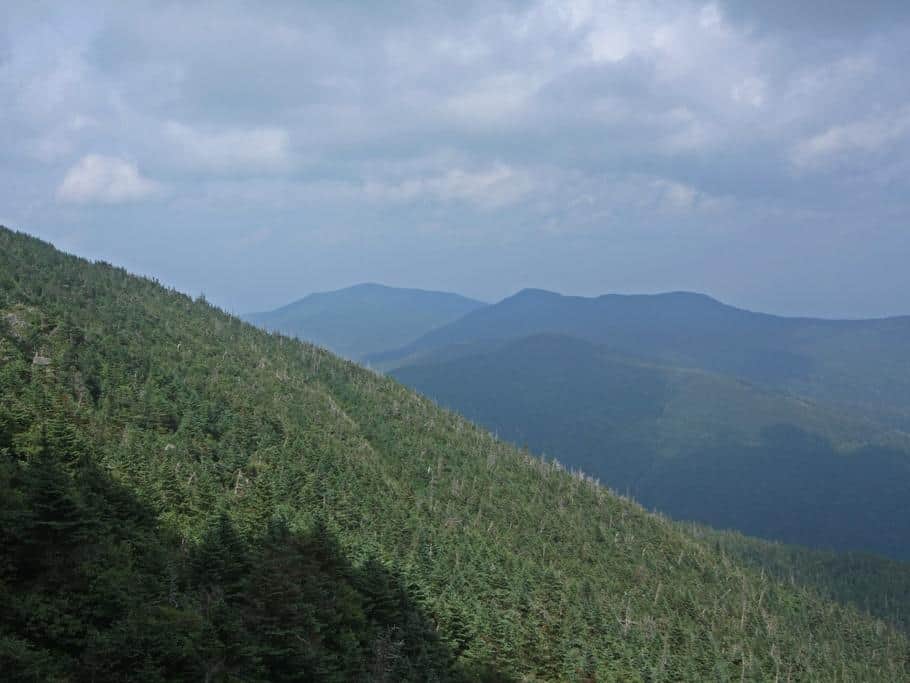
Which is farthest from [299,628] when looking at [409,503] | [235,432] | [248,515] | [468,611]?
[409,503]

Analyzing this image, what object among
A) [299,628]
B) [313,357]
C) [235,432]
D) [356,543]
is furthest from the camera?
[313,357]

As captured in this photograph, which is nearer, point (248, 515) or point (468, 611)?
point (248, 515)

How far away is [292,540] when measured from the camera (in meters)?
55.1

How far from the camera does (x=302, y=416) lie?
130 metres

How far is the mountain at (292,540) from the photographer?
32594 mm

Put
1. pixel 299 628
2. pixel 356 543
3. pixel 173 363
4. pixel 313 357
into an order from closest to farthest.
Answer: pixel 299 628, pixel 356 543, pixel 173 363, pixel 313 357

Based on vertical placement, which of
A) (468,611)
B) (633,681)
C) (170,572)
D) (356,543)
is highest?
(170,572)

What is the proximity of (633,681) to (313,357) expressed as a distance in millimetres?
142271

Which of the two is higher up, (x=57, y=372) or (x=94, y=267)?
(x=94, y=267)

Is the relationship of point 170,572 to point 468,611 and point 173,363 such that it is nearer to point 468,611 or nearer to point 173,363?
point 468,611

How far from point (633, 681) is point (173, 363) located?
92453 mm

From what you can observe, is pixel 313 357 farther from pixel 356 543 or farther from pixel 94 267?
pixel 356 543

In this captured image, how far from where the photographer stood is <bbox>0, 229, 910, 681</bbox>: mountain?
32594mm

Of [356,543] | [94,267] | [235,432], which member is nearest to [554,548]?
[356,543]
